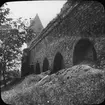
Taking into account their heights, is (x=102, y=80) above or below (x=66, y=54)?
below

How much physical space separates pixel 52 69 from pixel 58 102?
3710mm

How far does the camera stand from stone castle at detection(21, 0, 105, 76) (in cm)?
392

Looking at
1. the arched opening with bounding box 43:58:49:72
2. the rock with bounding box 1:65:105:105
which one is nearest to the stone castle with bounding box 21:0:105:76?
the arched opening with bounding box 43:58:49:72

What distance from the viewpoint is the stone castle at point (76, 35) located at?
3918 mm

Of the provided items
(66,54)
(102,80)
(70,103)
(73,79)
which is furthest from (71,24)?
(70,103)

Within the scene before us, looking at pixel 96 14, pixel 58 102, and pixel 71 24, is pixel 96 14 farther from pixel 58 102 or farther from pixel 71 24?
pixel 58 102

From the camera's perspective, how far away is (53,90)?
11.3ft

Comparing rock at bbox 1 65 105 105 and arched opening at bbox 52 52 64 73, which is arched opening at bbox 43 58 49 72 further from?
rock at bbox 1 65 105 105

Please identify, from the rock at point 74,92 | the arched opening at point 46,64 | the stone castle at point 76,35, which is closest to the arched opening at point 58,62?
the stone castle at point 76,35

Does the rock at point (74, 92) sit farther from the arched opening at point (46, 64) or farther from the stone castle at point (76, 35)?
the arched opening at point (46, 64)

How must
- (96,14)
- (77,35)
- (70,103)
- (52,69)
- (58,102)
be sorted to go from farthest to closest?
(52,69)
(77,35)
(96,14)
(58,102)
(70,103)

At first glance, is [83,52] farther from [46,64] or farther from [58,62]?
[46,64]

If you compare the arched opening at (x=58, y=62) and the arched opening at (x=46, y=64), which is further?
the arched opening at (x=46, y=64)

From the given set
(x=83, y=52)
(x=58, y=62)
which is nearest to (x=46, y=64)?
(x=58, y=62)
